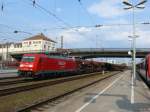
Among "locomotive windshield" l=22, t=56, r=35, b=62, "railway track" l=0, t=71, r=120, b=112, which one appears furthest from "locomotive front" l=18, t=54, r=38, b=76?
"railway track" l=0, t=71, r=120, b=112

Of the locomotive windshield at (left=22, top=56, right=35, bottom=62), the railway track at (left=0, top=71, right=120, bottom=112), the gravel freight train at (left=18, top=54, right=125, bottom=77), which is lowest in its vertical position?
the railway track at (left=0, top=71, right=120, bottom=112)

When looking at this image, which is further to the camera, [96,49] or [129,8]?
[96,49]

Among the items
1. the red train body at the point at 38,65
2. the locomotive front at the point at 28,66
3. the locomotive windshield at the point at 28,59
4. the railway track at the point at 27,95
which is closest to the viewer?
the railway track at the point at 27,95

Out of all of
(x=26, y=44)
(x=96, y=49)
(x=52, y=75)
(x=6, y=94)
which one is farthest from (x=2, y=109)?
(x=26, y=44)

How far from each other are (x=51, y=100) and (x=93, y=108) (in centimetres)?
363

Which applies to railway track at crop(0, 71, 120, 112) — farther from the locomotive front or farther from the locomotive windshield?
the locomotive windshield

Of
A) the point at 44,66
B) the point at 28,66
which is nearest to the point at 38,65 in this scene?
the point at 28,66

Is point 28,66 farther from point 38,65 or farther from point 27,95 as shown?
point 27,95

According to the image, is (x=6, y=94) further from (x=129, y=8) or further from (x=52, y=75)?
(x=52, y=75)

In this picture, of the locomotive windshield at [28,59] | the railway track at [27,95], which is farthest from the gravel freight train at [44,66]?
the railway track at [27,95]

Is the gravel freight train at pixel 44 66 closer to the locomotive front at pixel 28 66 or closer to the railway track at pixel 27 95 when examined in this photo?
the locomotive front at pixel 28 66

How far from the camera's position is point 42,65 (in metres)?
41.1

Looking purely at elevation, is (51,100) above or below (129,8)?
below

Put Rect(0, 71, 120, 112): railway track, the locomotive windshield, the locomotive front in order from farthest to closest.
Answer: the locomotive windshield
the locomotive front
Rect(0, 71, 120, 112): railway track
